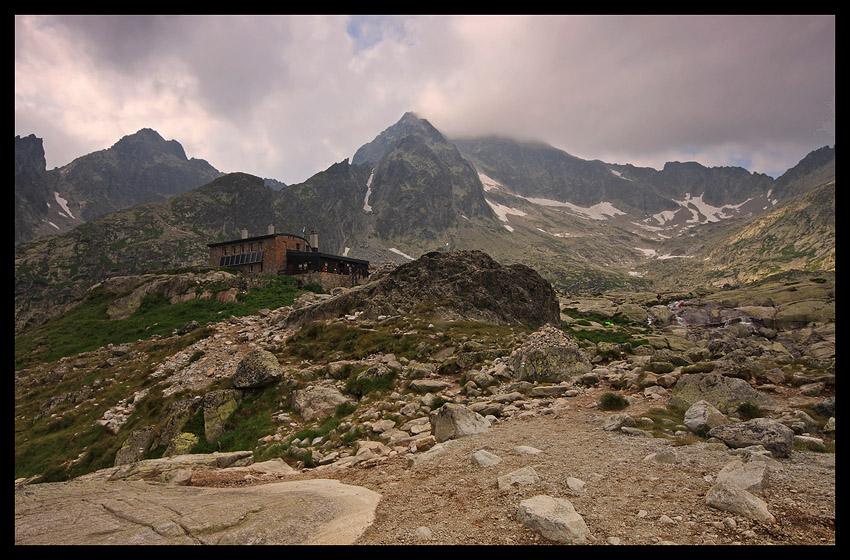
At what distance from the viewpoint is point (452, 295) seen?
129ft

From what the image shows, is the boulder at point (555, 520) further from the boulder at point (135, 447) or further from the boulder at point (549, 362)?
the boulder at point (135, 447)

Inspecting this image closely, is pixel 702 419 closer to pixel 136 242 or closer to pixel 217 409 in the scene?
pixel 217 409

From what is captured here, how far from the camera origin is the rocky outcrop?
36312 mm

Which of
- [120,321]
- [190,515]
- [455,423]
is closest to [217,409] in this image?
[455,423]

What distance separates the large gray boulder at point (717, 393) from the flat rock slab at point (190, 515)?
12.1 meters

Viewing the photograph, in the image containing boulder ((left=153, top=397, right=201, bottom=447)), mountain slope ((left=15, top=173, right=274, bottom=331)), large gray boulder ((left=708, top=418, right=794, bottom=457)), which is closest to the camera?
large gray boulder ((left=708, top=418, right=794, bottom=457))

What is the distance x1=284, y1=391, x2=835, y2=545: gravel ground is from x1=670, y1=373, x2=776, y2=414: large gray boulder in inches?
167

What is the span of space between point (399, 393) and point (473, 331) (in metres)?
12.2

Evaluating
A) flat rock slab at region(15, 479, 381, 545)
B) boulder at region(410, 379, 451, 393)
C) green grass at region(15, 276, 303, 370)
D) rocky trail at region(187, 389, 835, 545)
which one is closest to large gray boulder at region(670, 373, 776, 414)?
rocky trail at region(187, 389, 835, 545)

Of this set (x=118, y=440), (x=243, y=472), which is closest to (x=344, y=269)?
(x=118, y=440)

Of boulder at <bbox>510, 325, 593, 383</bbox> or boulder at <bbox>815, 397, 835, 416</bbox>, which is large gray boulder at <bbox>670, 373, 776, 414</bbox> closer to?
boulder at <bbox>815, 397, 835, 416</bbox>

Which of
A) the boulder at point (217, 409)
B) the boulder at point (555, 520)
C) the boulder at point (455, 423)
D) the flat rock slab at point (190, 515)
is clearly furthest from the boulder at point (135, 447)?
the boulder at point (555, 520)

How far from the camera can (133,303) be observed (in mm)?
51812
